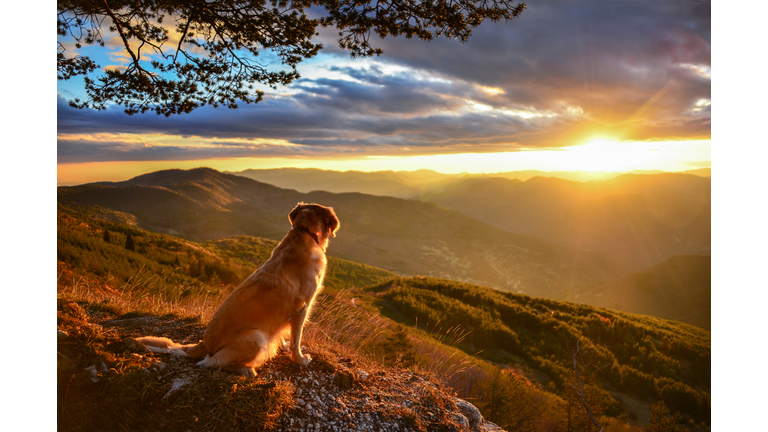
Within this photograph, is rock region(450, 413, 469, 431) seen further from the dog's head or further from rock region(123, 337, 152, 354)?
rock region(123, 337, 152, 354)

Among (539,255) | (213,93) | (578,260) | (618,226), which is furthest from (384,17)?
(618,226)

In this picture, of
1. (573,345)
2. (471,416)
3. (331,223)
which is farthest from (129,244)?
(573,345)

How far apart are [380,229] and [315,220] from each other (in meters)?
72.4

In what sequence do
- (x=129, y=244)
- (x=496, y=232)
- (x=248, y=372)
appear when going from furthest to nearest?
(x=496, y=232), (x=129, y=244), (x=248, y=372)

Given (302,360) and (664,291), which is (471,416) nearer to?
(302,360)

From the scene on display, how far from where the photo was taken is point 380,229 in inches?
2982

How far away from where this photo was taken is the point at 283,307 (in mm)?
2912

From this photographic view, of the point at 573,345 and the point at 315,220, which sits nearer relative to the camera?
the point at 315,220

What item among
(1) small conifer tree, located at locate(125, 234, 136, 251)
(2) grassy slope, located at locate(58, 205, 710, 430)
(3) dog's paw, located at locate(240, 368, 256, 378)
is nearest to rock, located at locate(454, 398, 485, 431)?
(2) grassy slope, located at locate(58, 205, 710, 430)

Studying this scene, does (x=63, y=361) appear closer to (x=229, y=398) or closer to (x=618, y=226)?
(x=229, y=398)

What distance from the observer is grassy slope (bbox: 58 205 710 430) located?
22.8ft

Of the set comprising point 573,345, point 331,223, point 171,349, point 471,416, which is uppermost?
point 331,223

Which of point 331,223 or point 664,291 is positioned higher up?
point 331,223

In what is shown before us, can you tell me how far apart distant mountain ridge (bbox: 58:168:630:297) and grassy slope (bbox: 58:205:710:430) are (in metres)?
35.0
